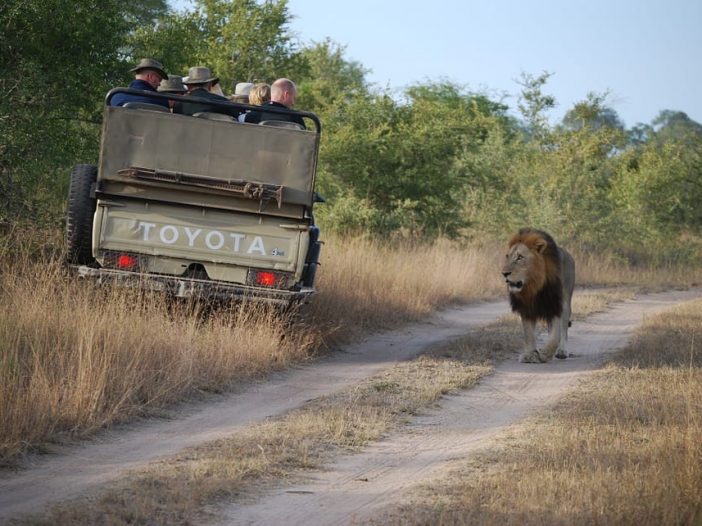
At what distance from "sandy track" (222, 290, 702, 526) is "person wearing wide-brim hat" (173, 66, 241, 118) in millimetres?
3617

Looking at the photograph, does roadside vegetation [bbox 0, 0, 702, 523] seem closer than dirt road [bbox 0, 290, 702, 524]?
No

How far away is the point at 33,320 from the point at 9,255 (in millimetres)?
2642

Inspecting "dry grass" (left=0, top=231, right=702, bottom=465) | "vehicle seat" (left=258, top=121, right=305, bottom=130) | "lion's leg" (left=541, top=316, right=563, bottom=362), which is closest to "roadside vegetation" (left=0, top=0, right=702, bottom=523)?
"dry grass" (left=0, top=231, right=702, bottom=465)

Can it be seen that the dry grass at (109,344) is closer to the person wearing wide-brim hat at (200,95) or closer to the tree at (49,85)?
the tree at (49,85)

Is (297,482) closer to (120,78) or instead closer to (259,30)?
(120,78)

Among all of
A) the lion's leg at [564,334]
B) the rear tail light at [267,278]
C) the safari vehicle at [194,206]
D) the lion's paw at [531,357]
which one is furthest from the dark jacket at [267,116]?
the lion's leg at [564,334]

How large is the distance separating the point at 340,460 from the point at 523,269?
17.5 feet

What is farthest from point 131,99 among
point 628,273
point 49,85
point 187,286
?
point 628,273

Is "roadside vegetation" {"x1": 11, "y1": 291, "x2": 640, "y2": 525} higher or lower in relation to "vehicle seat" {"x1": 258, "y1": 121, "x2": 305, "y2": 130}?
lower

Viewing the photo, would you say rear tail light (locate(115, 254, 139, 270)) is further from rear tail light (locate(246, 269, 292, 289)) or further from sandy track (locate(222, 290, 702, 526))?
sandy track (locate(222, 290, 702, 526))

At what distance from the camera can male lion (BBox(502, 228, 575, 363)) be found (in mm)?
11117

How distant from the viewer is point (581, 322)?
15.4 metres

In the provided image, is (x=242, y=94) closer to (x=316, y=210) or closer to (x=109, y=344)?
(x=109, y=344)

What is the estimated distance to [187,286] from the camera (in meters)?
9.55
